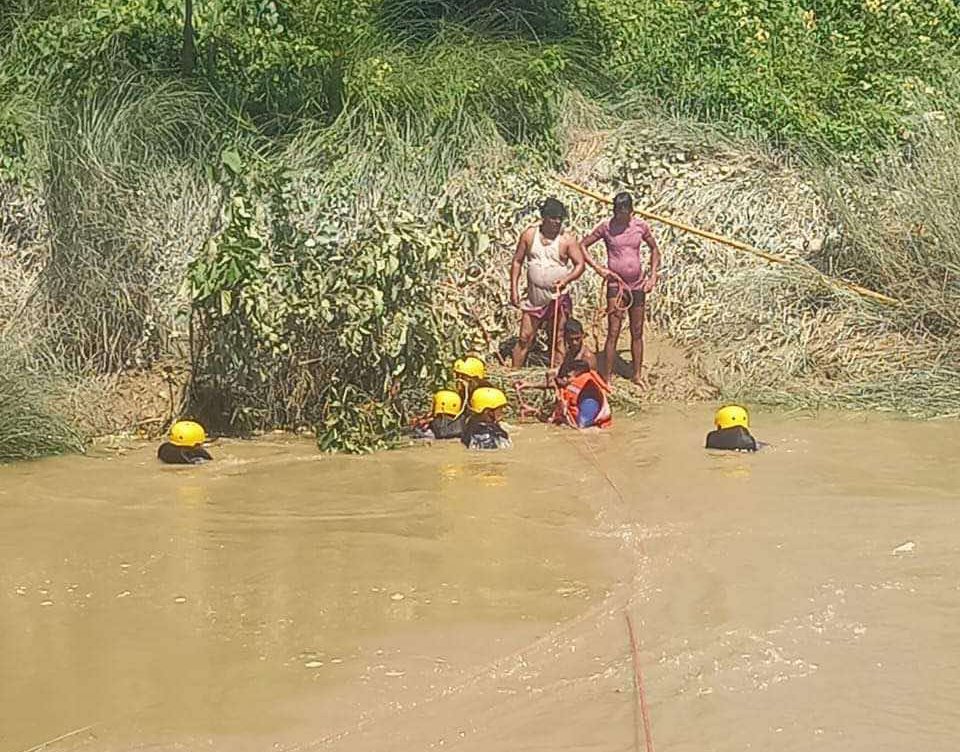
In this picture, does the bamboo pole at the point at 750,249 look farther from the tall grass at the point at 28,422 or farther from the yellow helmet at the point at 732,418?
the tall grass at the point at 28,422

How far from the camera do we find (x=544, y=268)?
11203 millimetres

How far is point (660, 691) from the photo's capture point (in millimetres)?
5594

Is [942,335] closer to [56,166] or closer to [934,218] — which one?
[934,218]

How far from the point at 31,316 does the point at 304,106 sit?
3.34 m

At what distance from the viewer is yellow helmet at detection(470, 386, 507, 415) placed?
9727 millimetres

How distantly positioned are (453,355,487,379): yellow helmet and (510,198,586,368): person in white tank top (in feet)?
3.23

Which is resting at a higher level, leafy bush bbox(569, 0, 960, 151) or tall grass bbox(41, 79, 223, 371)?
leafy bush bbox(569, 0, 960, 151)

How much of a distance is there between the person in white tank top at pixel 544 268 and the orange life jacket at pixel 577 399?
883 mm

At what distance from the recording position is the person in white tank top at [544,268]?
36.6ft

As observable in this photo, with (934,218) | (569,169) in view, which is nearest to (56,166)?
(569,169)

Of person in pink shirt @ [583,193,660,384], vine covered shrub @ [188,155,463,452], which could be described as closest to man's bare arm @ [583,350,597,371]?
person in pink shirt @ [583,193,660,384]

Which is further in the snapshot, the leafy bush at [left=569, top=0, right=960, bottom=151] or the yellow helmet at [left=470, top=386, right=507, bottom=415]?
the leafy bush at [left=569, top=0, right=960, bottom=151]

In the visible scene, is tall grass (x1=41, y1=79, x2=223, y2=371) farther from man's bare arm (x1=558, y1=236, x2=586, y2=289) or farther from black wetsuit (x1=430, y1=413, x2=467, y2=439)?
man's bare arm (x1=558, y1=236, x2=586, y2=289)

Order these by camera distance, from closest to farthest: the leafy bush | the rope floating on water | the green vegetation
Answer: the rope floating on water < the green vegetation < the leafy bush
